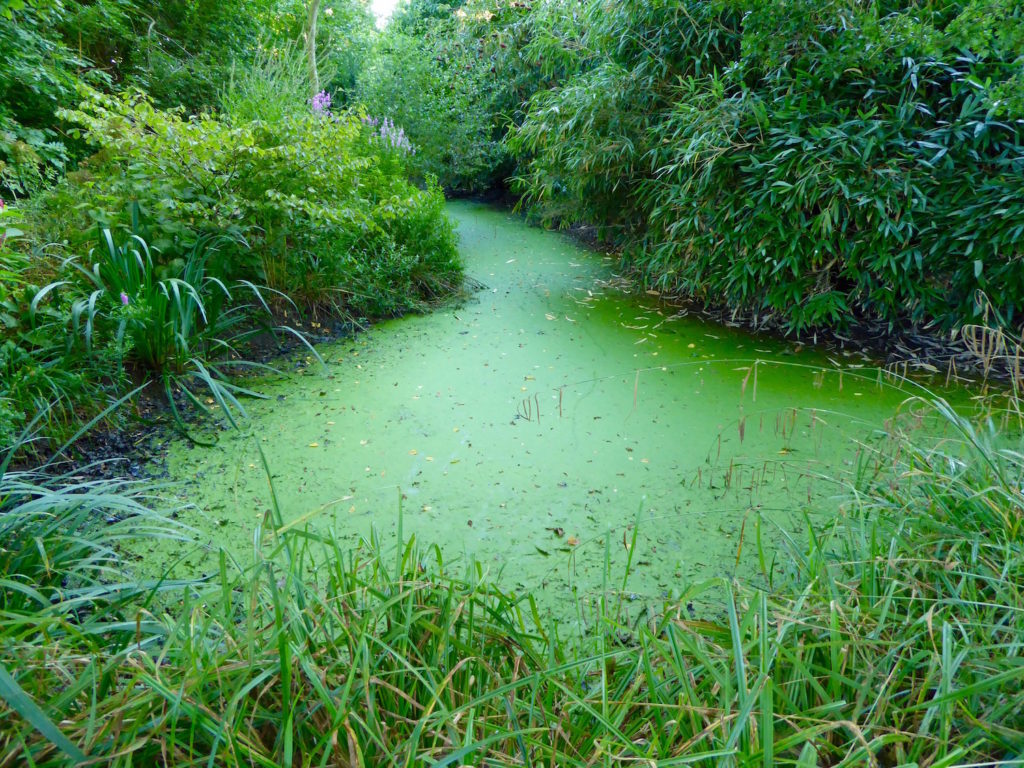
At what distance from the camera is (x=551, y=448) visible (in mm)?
2227

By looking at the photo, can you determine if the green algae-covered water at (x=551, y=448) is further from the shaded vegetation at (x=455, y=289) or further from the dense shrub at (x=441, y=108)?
the dense shrub at (x=441, y=108)

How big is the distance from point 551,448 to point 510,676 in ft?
3.63

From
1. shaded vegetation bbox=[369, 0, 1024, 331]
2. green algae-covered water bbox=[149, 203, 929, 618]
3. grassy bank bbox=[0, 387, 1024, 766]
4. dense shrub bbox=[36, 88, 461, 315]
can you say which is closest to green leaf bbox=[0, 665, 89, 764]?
grassy bank bbox=[0, 387, 1024, 766]

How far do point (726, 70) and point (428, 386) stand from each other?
6.69 feet

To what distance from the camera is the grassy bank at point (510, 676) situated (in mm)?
890

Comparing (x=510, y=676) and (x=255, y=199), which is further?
(x=255, y=199)

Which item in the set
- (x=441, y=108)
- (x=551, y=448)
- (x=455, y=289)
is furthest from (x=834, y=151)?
(x=441, y=108)

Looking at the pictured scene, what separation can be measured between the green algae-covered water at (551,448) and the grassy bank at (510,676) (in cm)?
27

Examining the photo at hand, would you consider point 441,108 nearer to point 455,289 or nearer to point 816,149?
point 455,289

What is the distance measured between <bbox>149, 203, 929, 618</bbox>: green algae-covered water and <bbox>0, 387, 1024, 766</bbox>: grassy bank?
27 cm

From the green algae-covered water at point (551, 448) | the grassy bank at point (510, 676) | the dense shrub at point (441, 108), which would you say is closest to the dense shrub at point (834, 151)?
the green algae-covered water at point (551, 448)

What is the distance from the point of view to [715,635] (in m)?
1.29

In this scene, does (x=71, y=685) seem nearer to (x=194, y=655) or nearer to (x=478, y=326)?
(x=194, y=655)

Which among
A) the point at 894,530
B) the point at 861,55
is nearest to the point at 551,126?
the point at 861,55
